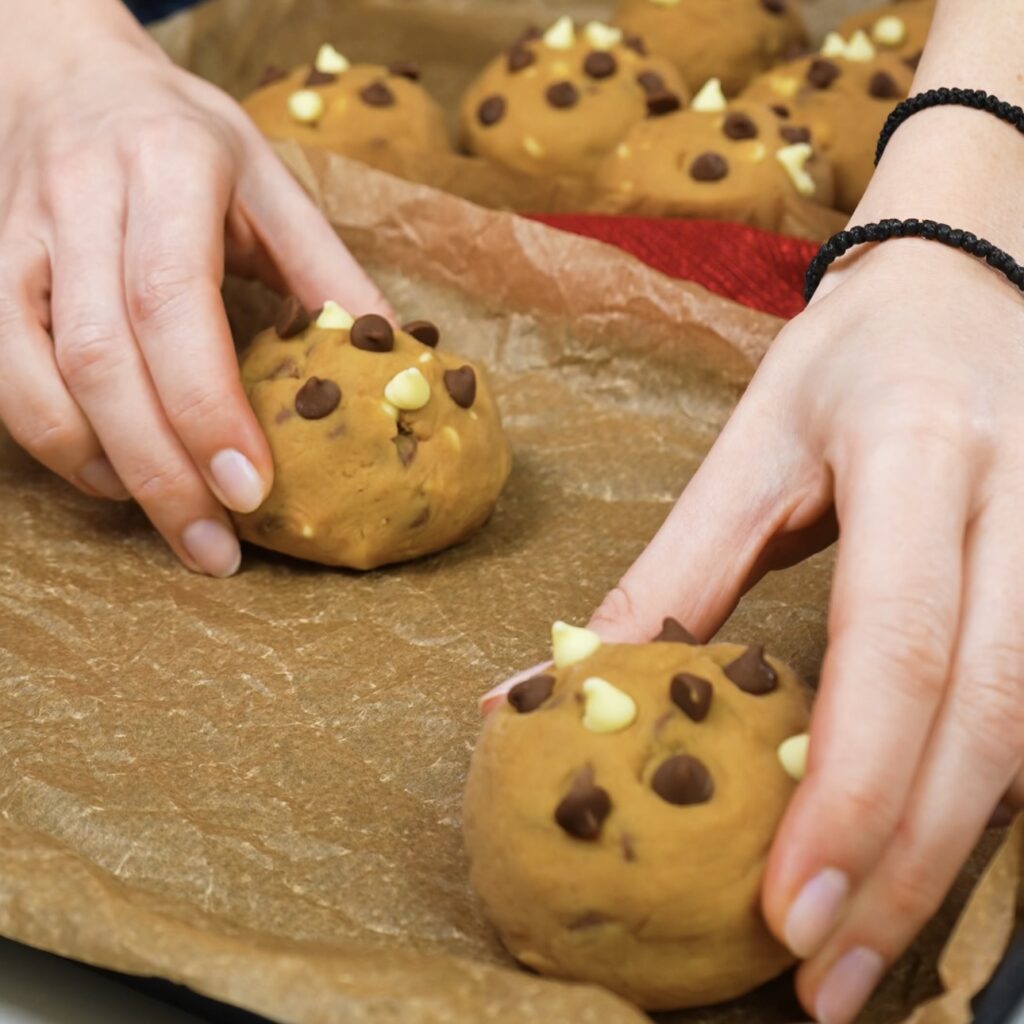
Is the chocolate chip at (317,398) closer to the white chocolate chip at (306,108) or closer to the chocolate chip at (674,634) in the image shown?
the chocolate chip at (674,634)

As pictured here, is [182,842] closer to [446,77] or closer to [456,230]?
[456,230]

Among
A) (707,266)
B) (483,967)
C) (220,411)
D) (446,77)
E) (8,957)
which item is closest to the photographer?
(483,967)

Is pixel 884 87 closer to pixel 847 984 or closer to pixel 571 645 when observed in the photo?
pixel 571 645

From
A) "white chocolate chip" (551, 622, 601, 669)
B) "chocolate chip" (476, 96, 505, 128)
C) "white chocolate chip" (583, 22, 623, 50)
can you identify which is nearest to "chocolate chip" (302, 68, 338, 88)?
"chocolate chip" (476, 96, 505, 128)

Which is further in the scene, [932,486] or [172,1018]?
[172,1018]

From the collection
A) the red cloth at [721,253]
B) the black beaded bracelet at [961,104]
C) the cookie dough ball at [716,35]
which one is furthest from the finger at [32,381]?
the cookie dough ball at [716,35]

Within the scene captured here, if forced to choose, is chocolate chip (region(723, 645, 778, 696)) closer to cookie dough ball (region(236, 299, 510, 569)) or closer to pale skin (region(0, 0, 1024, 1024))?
pale skin (region(0, 0, 1024, 1024))

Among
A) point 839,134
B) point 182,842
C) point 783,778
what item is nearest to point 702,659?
point 783,778
